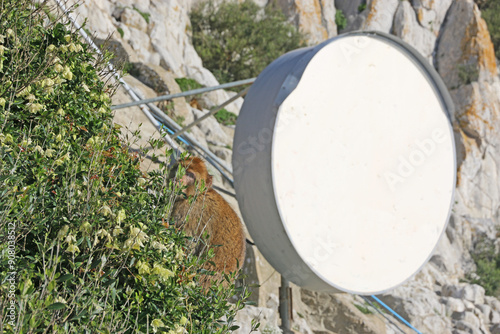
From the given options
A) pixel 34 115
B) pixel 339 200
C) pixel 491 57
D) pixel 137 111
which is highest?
pixel 34 115

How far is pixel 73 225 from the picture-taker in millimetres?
1906

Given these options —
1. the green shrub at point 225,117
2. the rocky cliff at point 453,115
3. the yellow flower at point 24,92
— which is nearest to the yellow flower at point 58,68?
the yellow flower at point 24,92

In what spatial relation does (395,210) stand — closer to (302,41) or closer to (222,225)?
(222,225)

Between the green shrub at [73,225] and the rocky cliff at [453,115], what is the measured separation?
420 millimetres

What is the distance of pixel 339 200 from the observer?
326 cm

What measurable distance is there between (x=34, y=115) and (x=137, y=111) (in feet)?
14.5

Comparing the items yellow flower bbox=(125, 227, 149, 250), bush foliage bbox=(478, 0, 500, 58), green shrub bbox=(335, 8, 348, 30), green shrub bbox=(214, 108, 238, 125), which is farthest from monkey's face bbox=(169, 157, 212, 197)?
bush foliage bbox=(478, 0, 500, 58)

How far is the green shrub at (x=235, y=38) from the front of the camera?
14516mm

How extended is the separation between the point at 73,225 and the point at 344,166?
1.92 meters

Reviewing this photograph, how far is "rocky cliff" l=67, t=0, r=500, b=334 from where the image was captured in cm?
550

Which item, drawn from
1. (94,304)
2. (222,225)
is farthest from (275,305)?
(94,304)

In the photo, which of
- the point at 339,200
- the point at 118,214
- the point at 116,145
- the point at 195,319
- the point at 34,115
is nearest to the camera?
the point at 118,214

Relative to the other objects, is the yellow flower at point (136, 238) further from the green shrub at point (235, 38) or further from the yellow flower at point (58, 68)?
the green shrub at point (235, 38)

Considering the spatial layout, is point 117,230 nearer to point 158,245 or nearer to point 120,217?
point 120,217
